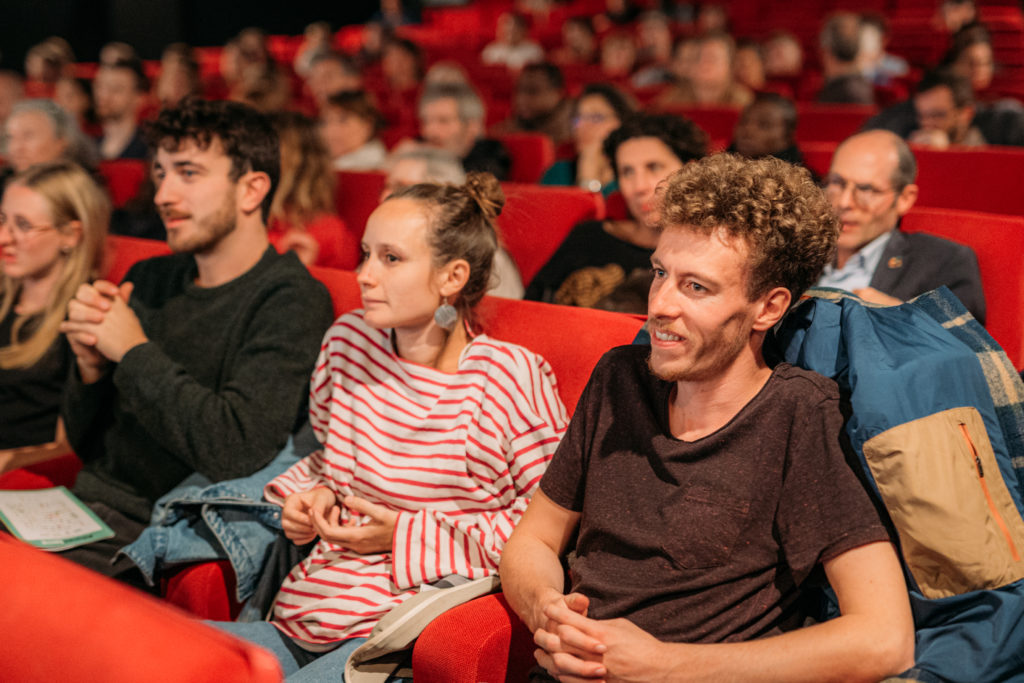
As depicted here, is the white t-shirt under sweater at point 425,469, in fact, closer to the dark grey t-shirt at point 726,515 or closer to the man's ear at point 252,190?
the dark grey t-shirt at point 726,515

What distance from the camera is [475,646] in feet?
4.15

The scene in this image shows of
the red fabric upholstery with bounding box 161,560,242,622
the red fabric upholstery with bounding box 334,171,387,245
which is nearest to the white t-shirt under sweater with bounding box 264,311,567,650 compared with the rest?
the red fabric upholstery with bounding box 161,560,242,622

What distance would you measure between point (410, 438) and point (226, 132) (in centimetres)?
89

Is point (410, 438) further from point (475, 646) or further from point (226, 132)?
point (226, 132)

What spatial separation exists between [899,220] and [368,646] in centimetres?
175

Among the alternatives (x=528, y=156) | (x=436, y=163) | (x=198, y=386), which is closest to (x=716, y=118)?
(x=528, y=156)

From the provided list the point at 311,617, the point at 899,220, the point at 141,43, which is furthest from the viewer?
the point at 141,43

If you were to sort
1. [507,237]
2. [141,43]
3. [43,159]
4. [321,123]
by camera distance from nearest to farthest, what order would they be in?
[507,237]
[43,159]
[321,123]
[141,43]

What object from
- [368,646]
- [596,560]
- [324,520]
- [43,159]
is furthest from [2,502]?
[43,159]

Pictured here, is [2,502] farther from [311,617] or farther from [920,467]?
[920,467]

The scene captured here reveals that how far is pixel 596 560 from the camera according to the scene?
133 centimetres

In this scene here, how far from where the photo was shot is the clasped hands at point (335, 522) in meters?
1.55

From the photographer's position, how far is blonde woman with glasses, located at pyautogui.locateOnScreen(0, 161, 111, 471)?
2.24m

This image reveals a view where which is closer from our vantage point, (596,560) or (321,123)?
(596,560)
